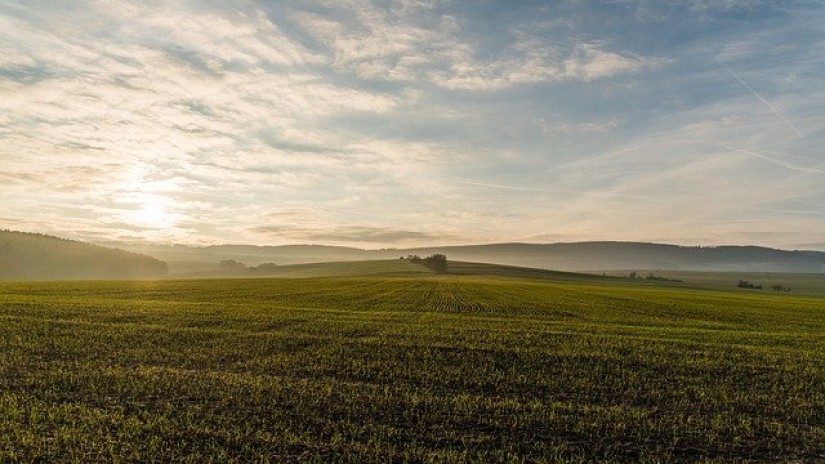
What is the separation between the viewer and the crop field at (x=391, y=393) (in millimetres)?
11633

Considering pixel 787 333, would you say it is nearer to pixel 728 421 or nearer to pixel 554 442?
pixel 728 421

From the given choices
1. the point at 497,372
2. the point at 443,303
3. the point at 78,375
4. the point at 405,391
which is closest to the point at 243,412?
the point at 405,391

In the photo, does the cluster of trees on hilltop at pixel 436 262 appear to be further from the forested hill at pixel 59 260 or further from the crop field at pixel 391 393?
the crop field at pixel 391 393

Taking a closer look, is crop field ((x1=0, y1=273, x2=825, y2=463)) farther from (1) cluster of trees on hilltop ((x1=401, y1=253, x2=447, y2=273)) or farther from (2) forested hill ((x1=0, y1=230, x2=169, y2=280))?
(2) forested hill ((x1=0, y1=230, x2=169, y2=280))

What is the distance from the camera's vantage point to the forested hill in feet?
525

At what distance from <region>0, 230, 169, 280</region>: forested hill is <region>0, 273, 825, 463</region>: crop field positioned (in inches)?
6365

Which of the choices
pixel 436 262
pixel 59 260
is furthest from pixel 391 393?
pixel 59 260

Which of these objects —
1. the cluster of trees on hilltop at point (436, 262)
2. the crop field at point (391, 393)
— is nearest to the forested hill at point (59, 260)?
the cluster of trees on hilltop at point (436, 262)

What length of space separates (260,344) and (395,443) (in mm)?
13838

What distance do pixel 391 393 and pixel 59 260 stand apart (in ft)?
625

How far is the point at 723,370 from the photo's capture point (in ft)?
70.0

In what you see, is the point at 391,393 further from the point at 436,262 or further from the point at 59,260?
the point at 59,260

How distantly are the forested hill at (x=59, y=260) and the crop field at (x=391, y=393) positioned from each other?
530 feet

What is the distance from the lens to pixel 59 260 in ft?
548
